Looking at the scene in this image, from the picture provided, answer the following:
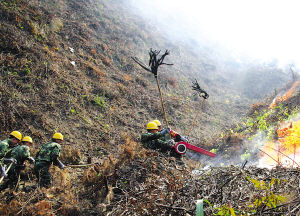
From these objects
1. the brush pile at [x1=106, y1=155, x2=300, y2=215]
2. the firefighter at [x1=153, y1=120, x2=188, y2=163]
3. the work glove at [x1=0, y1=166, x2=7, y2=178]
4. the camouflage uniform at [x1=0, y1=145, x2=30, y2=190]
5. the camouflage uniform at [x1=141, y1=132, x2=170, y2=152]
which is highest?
the brush pile at [x1=106, y1=155, x2=300, y2=215]

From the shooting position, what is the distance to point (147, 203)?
110 inches

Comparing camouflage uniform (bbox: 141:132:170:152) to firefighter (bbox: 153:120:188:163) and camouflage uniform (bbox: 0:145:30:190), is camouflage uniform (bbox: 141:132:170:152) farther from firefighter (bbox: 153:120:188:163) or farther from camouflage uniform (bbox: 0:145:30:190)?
camouflage uniform (bbox: 0:145:30:190)

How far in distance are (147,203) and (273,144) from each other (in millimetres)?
5018

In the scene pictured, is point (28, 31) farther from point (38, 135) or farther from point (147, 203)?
point (147, 203)

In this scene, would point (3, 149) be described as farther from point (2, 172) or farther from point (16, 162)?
point (2, 172)

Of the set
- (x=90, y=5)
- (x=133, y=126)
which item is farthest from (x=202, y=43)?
(x=133, y=126)

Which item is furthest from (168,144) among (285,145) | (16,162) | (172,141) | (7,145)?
(7,145)

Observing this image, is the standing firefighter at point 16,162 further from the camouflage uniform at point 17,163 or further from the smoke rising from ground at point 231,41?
the smoke rising from ground at point 231,41

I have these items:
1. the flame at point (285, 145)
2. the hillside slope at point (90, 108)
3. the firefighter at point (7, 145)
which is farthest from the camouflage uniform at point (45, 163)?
the flame at point (285, 145)

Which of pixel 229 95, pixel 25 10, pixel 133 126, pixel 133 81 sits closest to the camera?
pixel 133 126

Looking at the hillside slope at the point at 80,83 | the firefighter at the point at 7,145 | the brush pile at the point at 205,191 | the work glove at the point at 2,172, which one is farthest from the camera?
the hillside slope at the point at 80,83

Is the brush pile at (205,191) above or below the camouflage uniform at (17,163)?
above

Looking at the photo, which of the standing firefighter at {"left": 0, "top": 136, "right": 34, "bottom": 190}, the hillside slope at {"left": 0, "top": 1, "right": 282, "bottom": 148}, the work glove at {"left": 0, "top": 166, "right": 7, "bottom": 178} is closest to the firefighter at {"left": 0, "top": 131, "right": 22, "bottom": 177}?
the work glove at {"left": 0, "top": 166, "right": 7, "bottom": 178}

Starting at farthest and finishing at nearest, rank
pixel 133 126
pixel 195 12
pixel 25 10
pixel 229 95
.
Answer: pixel 195 12, pixel 229 95, pixel 25 10, pixel 133 126
